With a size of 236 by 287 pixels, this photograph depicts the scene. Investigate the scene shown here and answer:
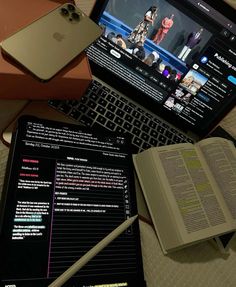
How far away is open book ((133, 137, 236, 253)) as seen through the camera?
687 mm

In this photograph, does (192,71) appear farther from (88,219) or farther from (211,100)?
(88,219)

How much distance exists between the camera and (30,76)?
642 mm

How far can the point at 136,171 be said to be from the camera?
2.48 ft

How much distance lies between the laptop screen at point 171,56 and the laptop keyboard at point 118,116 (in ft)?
0.09

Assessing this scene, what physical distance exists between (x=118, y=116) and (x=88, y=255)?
332mm

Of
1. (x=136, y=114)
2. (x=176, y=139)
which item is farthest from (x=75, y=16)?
(x=176, y=139)

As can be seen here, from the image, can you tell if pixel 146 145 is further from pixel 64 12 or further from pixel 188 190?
pixel 64 12

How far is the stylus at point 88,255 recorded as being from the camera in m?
0.53

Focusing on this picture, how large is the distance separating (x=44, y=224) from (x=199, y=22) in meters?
0.46

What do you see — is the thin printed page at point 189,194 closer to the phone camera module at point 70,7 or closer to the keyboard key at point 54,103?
the keyboard key at point 54,103

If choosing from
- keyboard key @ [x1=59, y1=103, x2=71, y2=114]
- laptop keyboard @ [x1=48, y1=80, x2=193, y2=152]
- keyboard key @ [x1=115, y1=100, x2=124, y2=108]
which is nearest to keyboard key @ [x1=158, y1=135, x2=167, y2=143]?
laptop keyboard @ [x1=48, y1=80, x2=193, y2=152]

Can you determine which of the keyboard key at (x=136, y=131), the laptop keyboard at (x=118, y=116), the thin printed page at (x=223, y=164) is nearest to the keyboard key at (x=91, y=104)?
the laptop keyboard at (x=118, y=116)

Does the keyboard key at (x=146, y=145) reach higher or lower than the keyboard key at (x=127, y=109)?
lower

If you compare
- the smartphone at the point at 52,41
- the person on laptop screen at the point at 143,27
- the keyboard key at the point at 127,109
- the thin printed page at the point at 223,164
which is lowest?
the keyboard key at the point at 127,109
